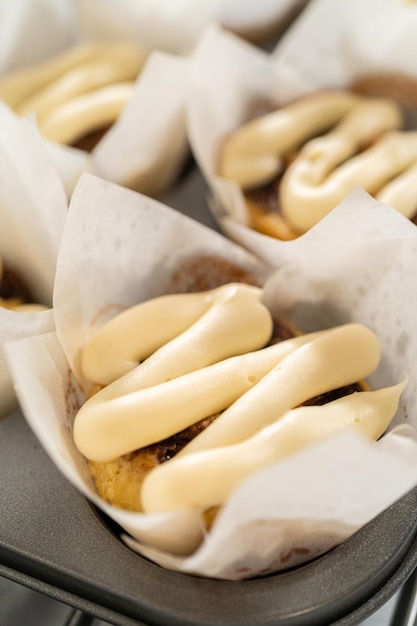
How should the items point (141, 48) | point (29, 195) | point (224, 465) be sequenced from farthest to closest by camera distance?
point (141, 48), point (29, 195), point (224, 465)

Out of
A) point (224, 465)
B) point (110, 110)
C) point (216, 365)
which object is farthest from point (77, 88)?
point (224, 465)

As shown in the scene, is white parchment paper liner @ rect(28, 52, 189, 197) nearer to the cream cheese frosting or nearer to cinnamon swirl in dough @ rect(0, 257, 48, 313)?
the cream cheese frosting

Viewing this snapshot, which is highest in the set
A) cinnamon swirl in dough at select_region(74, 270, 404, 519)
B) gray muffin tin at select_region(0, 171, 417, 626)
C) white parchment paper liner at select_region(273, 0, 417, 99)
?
white parchment paper liner at select_region(273, 0, 417, 99)

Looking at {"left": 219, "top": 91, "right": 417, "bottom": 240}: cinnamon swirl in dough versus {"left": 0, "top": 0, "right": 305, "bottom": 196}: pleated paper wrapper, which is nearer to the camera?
{"left": 219, "top": 91, "right": 417, "bottom": 240}: cinnamon swirl in dough

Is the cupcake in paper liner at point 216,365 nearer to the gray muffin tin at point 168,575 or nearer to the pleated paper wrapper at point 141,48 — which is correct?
the gray muffin tin at point 168,575

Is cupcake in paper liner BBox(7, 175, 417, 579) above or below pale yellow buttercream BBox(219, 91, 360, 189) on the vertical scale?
below

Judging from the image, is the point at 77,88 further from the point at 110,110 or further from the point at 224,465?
the point at 224,465

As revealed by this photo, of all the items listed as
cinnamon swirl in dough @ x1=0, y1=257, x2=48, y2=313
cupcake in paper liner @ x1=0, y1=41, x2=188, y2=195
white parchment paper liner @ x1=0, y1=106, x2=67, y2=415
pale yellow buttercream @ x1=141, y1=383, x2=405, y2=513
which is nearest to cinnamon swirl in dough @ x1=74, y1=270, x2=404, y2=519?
pale yellow buttercream @ x1=141, y1=383, x2=405, y2=513
